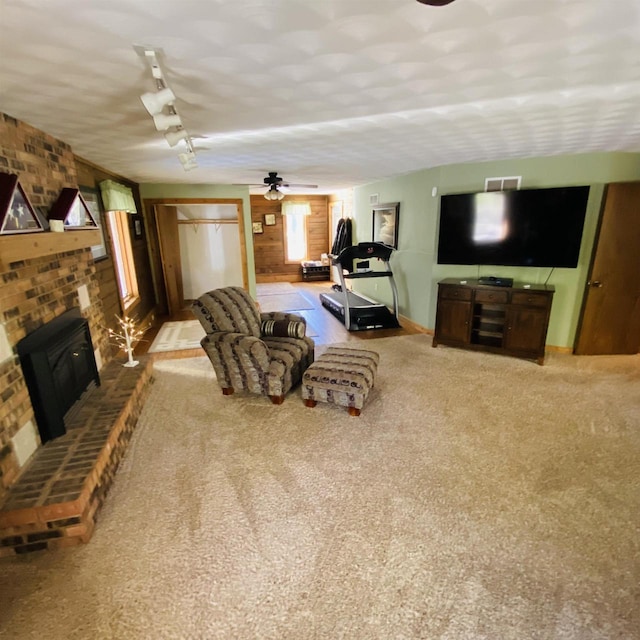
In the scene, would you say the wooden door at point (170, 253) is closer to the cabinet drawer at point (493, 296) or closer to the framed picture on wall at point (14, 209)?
the framed picture on wall at point (14, 209)

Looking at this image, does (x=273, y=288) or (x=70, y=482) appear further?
(x=273, y=288)

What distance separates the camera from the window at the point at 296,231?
346 inches

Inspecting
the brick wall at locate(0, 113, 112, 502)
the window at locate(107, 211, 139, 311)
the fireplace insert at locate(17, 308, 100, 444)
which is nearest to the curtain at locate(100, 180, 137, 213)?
the window at locate(107, 211, 139, 311)

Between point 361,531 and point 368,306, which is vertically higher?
point 368,306

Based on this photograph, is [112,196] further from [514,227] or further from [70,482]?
[514,227]

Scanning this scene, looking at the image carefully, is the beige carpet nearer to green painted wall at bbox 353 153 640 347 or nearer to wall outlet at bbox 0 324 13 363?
wall outlet at bbox 0 324 13 363

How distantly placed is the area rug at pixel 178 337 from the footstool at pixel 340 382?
7.11 feet

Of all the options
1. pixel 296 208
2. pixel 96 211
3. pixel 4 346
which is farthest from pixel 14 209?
pixel 296 208

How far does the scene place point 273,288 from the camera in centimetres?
834

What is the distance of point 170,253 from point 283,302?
2235mm

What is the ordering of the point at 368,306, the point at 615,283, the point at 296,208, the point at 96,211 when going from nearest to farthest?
the point at 96,211 → the point at 615,283 → the point at 368,306 → the point at 296,208

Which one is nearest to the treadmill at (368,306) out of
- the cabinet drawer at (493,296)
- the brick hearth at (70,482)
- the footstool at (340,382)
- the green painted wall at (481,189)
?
the green painted wall at (481,189)

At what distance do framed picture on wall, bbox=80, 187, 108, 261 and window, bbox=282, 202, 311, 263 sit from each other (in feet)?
Result: 17.4

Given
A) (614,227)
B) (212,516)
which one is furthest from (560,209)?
(212,516)
